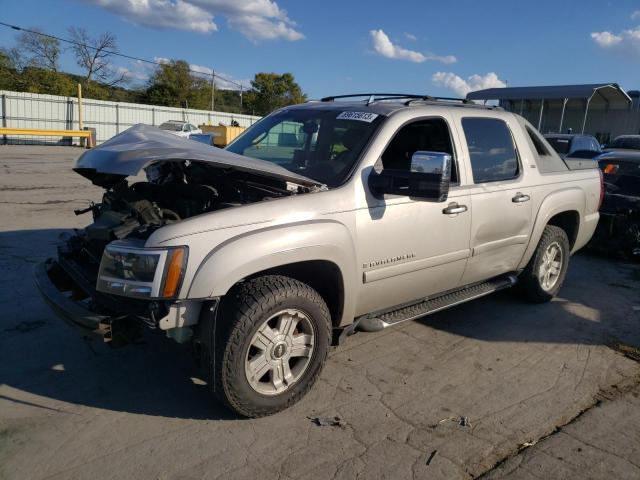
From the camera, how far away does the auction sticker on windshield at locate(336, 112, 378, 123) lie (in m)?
3.90

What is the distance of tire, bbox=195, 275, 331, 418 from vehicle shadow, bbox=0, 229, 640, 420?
0.29 meters

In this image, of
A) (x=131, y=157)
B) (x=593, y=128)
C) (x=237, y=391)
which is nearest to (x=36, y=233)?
(x=131, y=157)

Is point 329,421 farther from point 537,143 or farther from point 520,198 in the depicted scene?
point 537,143

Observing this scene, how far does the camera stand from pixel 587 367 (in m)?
4.15

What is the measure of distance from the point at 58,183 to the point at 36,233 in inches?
244

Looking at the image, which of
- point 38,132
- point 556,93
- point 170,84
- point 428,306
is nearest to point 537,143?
point 428,306

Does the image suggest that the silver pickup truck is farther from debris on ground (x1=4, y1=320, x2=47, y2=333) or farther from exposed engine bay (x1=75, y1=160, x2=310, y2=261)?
debris on ground (x1=4, y1=320, x2=47, y2=333)

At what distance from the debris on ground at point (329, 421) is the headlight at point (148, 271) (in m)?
1.18

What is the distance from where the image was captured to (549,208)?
16.8 feet

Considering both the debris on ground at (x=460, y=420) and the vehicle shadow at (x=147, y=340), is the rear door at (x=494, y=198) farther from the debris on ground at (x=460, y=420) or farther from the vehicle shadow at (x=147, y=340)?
Answer: the debris on ground at (x=460, y=420)

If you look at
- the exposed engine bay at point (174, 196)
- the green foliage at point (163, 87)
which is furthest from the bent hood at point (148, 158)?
the green foliage at point (163, 87)

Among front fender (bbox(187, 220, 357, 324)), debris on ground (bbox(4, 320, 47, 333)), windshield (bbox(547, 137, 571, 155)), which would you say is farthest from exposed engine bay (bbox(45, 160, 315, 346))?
windshield (bbox(547, 137, 571, 155))

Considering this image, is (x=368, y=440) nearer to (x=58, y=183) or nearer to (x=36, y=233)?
(x=36, y=233)

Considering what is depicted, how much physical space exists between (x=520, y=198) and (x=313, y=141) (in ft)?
6.48
